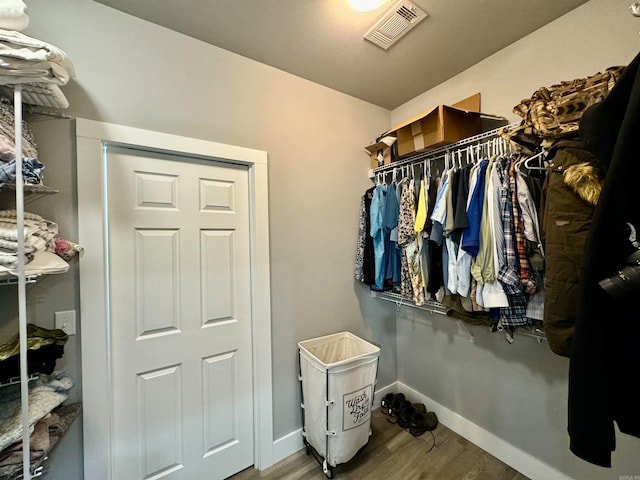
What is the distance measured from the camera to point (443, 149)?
173 centimetres

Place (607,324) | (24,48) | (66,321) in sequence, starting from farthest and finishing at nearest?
1. (66,321)
2. (24,48)
3. (607,324)

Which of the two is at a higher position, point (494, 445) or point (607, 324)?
point (607, 324)

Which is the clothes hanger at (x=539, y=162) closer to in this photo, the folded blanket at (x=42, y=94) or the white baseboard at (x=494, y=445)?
the white baseboard at (x=494, y=445)

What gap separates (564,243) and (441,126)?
951 mm

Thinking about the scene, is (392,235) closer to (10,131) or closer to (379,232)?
(379,232)

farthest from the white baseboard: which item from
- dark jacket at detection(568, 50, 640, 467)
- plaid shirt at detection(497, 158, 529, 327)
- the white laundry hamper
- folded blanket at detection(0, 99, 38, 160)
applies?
folded blanket at detection(0, 99, 38, 160)

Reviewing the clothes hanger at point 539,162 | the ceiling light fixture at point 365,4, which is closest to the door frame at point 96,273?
the ceiling light fixture at point 365,4

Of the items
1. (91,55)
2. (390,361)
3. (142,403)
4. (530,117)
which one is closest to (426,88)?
(530,117)

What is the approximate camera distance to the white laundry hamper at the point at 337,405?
5.03 ft

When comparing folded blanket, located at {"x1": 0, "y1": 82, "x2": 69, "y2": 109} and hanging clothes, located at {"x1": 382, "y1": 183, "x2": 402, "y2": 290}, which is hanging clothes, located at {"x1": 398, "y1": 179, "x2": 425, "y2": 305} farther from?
folded blanket, located at {"x1": 0, "y1": 82, "x2": 69, "y2": 109}

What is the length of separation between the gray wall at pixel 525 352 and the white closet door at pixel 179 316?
1.49m

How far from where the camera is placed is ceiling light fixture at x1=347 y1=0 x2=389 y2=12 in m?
1.27

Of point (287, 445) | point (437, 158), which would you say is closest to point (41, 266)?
point (287, 445)

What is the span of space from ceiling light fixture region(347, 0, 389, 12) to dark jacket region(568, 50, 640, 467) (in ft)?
3.64
